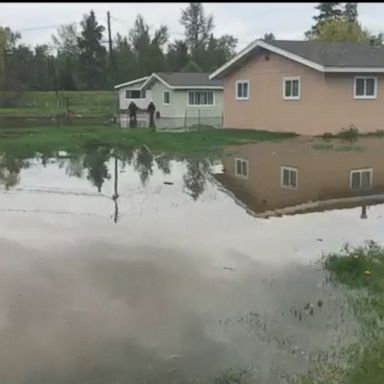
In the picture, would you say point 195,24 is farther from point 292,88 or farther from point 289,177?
point 289,177

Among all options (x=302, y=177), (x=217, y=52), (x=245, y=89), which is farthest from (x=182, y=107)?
(x=302, y=177)

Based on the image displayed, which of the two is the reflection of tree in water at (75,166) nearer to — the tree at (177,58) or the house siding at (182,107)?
the house siding at (182,107)

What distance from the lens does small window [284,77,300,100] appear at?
26188 mm

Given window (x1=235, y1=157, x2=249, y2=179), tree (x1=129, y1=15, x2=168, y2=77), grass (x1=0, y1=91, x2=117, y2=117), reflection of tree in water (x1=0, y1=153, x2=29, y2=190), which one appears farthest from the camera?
tree (x1=129, y1=15, x2=168, y2=77)

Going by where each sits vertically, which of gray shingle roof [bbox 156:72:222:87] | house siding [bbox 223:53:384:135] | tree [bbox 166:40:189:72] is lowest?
house siding [bbox 223:53:384:135]

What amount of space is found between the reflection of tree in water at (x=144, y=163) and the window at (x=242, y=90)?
9.07 meters

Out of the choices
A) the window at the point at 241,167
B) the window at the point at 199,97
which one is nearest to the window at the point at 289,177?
the window at the point at 241,167

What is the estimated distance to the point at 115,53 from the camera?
69.5 meters

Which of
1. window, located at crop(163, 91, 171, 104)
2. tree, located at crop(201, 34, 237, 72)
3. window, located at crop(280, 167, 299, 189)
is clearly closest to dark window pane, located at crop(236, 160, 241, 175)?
window, located at crop(280, 167, 299, 189)

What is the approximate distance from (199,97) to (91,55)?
3181 cm

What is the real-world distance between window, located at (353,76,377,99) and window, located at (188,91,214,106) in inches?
785

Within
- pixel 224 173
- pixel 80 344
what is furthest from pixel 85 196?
pixel 80 344

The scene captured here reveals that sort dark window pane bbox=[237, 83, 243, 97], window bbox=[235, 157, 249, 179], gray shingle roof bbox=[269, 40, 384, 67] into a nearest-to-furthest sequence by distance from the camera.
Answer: window bbox=[235, 157, 249, 179]
gray shingle roof bbox=[269, 40, 384, 67]
dark window pane bbox=[237, 83, 243, 97]

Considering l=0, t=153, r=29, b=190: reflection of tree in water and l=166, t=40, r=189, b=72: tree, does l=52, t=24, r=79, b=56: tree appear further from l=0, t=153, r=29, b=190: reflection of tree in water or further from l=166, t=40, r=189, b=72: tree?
l=0, t=153, r=29, b=190: reflection of tree in water
